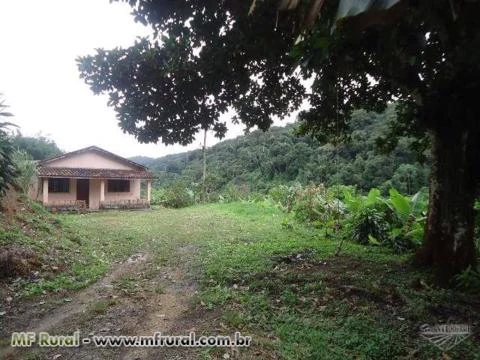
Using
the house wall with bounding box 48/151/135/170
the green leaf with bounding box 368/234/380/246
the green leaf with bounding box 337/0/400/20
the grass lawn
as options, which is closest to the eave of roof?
the house wall with bounding box 48/151/135/170

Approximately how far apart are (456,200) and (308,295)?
277 cm

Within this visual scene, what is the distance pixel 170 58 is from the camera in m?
5.83

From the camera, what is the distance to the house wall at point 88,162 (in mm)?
24062

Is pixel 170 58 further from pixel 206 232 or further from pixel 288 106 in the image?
pixel 206 232

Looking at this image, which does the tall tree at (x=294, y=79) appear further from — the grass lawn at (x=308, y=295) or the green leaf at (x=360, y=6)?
the green leaf at (x=360, y=6)

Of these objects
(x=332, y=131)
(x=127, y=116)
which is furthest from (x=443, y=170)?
(x=127, y=116)

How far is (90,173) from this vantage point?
932 inches

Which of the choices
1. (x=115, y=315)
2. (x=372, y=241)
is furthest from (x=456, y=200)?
(x=115, y=315)

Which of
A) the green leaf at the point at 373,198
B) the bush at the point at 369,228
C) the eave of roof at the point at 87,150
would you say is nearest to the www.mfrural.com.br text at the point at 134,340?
the bush at the point at 369,228

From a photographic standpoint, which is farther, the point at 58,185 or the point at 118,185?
the point at 118,185

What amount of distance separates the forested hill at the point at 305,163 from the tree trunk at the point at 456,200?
9689 millimetres

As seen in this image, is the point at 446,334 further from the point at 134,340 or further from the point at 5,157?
the point at 5,157

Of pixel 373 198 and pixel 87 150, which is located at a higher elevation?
pixel 87 150

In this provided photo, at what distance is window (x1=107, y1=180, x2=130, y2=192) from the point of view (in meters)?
25.6
